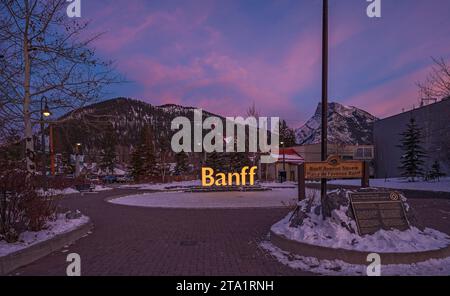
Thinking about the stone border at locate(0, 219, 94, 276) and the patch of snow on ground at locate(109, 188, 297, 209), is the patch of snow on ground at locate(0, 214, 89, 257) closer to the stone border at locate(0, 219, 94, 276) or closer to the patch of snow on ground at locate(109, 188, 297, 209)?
the stone border at locate(0, 219, 94, 276)

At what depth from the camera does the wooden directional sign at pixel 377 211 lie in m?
7.23

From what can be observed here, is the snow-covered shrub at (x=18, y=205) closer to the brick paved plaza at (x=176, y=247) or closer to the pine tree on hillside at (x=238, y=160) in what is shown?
the brick paved plaza at (x=176, y=247)

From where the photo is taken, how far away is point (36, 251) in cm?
704

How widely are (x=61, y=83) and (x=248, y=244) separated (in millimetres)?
7451

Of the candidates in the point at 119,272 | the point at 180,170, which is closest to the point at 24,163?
the point at 119,272

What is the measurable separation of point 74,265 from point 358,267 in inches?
203

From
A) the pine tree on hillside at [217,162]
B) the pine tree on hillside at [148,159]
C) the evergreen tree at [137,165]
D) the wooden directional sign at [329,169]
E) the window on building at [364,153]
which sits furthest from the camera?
the window on building at [364,153]

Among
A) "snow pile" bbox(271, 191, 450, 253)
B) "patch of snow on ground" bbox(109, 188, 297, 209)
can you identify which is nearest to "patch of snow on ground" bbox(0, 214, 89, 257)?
"snow pile" bbox(271, 191, 450, 253)

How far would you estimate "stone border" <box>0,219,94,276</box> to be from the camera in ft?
20.3

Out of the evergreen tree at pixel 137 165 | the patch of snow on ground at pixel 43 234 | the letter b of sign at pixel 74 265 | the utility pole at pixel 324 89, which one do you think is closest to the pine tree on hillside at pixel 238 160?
the evergreen tree at pixel 137 165

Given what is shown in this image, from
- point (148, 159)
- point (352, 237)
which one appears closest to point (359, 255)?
point (352, 237)

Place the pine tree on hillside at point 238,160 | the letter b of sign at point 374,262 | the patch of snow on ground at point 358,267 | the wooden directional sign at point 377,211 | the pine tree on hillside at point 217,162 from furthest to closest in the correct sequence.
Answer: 1. the pine tree on hillside at point 238,160
2. the pine tree on hillside at point 217,162
3. the wooden directional sign at point 377,211
4. the letter b of sign at point 374,262
5. the patch of snow on ground at point 358,267

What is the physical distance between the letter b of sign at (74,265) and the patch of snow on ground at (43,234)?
0.91 meters
